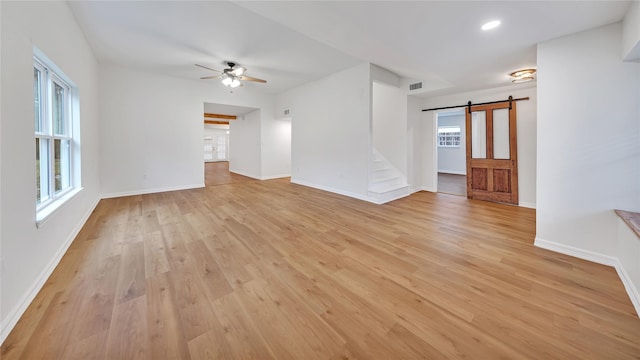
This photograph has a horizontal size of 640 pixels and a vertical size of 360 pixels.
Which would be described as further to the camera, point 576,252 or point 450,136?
point 450,136

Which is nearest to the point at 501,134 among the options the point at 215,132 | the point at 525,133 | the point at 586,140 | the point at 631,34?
the point at 525,133

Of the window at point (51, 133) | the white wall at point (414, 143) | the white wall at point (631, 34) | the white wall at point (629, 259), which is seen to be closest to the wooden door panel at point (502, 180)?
the white wall at point (414, 143)

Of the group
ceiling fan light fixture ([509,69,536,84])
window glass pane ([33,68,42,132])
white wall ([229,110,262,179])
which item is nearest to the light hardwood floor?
window glass pane ([33,68,42,132])

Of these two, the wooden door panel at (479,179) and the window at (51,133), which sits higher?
the window at (51,133)

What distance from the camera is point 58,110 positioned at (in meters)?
2.86

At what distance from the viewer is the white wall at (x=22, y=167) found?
4.73ft

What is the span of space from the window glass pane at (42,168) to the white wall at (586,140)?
210 inches

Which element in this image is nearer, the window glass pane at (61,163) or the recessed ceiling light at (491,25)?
the recessed ceiling light at (491,25)

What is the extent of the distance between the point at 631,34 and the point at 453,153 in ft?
26.0

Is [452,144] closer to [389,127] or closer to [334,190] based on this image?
[389,127]

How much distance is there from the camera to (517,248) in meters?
2.61

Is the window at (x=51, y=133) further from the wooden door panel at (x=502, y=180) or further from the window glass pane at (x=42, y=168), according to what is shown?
the wooden door panel at (x=502, y=180)

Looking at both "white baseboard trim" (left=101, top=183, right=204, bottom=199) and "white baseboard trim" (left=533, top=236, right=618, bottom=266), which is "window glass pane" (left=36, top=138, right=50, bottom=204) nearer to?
"white baseboard trim" (left=101, top=183, right=204, bottom=199)

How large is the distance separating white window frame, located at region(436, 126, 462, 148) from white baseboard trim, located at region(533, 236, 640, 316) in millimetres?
7516
